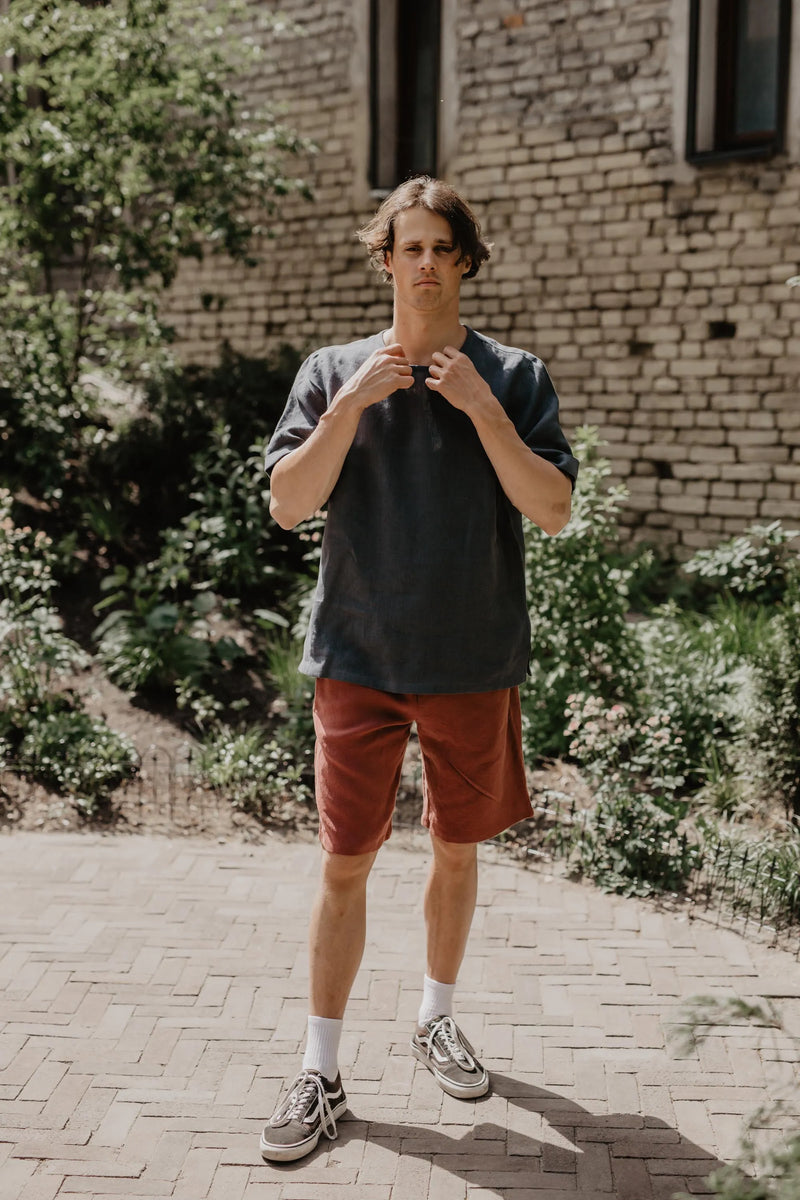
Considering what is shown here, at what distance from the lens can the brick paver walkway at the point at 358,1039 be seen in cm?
258

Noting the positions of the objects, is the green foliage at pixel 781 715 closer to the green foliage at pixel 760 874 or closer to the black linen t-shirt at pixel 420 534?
the green foliage at pixel 760 874

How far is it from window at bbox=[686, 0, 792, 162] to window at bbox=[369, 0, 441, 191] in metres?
2.25

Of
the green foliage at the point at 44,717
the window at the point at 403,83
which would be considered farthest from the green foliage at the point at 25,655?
the window at the point at 403,83

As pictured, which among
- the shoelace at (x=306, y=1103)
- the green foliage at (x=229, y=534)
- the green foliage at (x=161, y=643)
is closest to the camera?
the shoelace at (x=306, y=1103)

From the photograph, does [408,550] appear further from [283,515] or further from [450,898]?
[450,898]

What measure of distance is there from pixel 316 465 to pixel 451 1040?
1534mm

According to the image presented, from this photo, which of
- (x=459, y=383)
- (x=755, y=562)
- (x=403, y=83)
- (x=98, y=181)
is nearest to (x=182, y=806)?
(x=459, y=383)

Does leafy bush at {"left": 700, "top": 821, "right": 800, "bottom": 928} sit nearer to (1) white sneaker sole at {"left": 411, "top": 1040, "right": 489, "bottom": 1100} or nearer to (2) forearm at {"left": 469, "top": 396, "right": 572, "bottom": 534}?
(1) white sneaker sole at {"left": 411, "top": 1040, "right": 489, "bottom": 1100}

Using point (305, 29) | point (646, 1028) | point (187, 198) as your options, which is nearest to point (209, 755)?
point (646, 1028)

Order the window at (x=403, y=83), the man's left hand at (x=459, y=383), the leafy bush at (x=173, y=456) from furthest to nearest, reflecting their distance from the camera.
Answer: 1. the window at (x=403, y=83)
2. the leafy bush at (x=173, y=456)
3. the man's left hand at (x=459, y=383)

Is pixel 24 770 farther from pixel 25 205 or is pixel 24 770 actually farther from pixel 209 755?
pixel 25 205

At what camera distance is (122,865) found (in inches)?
170

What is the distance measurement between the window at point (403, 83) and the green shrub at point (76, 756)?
602 centimetres

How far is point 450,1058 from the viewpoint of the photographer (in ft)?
9.53
